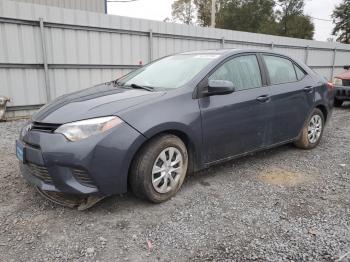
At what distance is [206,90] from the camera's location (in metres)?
3.45

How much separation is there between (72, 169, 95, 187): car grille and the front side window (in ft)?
5.56

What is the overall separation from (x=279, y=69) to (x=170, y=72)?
5.46ft

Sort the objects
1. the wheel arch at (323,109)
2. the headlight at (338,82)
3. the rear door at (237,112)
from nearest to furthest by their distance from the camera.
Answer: the rear door at (237,112) → the wheel arch at (323,109) → the headlight at (338,82)

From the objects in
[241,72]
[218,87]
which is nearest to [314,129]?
[241,72]

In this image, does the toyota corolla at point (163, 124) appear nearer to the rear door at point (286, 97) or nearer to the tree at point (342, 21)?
the rear door at point (286, 97)

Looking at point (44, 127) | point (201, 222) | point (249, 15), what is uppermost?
point (249, 15)

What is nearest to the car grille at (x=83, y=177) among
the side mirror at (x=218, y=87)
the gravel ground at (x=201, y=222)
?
the gravel ground at (x=201, y=222)

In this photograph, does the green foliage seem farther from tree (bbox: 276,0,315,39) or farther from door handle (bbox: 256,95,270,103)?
door handle (bbox: 256,95,270,103)

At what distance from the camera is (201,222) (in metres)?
2.91

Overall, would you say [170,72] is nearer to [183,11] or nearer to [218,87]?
[218,87]

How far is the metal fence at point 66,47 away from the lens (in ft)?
22.1

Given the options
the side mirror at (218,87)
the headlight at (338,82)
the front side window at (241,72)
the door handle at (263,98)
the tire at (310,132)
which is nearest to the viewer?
the side mirror at (218,87)

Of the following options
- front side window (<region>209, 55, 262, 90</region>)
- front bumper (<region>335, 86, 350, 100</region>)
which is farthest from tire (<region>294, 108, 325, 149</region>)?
front bumper (<region>335, 86, 350, 100</region>)

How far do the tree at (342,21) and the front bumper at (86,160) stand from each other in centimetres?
4629
